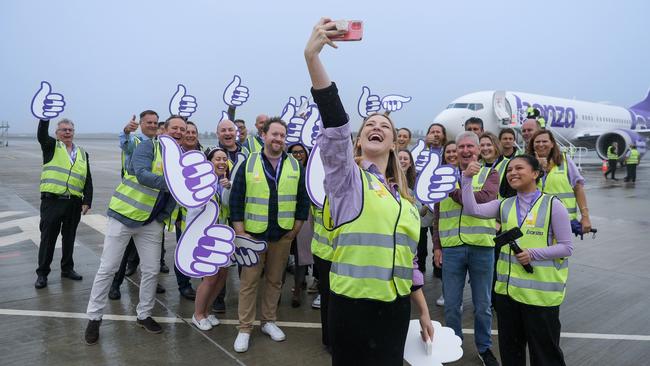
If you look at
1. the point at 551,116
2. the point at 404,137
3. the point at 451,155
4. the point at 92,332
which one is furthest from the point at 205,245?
the point at 551,116

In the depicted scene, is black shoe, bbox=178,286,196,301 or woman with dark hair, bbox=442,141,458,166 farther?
black shoe, bbox=178,286,196,301

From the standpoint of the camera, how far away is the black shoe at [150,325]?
3.96 meters

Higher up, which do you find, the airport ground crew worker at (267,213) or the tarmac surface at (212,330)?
the airport ground crew worker at (267,213)

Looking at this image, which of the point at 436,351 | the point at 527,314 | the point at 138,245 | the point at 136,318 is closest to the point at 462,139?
the point at 527,314

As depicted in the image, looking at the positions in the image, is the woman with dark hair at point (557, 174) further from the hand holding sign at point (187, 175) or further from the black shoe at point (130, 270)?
the black shoe at point (130, 270)

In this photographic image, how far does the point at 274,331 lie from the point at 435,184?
6.36 ft

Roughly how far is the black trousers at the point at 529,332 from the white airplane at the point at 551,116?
53.8ft

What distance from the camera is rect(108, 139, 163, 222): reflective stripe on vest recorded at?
155 inches

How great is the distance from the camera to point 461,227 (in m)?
3.53

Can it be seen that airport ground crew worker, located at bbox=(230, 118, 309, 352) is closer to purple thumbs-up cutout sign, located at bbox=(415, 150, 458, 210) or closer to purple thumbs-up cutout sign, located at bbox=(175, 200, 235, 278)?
purple thumbs-up cutout sign, located at bbox=(175, 200, 235, 278)

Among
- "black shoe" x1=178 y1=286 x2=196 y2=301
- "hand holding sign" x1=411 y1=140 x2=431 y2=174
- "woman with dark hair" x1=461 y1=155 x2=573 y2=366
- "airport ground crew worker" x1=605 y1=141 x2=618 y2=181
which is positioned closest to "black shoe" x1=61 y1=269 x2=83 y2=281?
"black shoe" x1=178 y1=286 x2=196 y2=301

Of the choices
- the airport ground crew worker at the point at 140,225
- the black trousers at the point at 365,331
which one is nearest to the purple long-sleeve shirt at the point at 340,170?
the black trousers at the point at 365,331

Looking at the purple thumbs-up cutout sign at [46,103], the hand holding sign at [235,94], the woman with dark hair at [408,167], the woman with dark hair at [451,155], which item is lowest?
the woman with dark hair at [408,167]

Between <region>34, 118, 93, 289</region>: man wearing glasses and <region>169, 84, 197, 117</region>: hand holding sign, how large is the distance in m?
1.27
